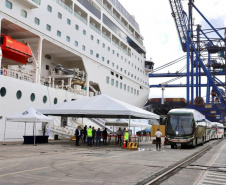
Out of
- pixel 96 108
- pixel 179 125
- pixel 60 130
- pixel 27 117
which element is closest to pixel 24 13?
pixel 27 117

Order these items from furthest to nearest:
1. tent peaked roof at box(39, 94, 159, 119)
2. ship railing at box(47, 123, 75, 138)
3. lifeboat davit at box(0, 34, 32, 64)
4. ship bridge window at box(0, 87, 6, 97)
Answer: ship railing at box(47, 123, 75, 138), lifeboat davit at box(0, 34, 32, 64), ship bridge window at box(0, 87, 6, 97), tent peaked roof at box(39, 94, 159, 119)

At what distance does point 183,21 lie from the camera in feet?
206

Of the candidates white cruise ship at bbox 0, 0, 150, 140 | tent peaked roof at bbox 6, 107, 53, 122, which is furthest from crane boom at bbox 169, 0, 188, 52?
tent peaked roof at bbox 6, 107, 53, 122

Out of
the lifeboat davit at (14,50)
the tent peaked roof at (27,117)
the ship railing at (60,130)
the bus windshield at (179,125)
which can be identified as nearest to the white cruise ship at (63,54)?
the lifeboat davit at (14,50)

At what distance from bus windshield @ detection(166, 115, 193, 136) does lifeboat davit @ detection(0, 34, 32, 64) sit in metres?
14.4

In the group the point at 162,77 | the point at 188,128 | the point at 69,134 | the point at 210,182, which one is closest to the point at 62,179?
the point at 210,182

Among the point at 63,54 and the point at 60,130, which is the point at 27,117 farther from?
the point at 63,54

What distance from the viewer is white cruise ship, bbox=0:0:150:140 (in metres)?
24.8

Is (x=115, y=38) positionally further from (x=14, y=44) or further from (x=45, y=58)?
(x=14, y=44)

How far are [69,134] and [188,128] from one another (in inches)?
503

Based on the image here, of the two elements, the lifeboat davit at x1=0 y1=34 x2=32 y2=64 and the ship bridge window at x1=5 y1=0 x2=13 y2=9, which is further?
the ship bridge window at x1=5 y1=0 x2=13 y2=9

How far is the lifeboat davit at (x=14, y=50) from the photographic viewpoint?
955 inches

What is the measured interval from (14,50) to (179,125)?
15660mm

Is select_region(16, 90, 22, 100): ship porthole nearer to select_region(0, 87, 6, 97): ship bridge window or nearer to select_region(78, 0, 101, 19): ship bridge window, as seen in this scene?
select_region(0, 87, 6, 97): ship bridge window
